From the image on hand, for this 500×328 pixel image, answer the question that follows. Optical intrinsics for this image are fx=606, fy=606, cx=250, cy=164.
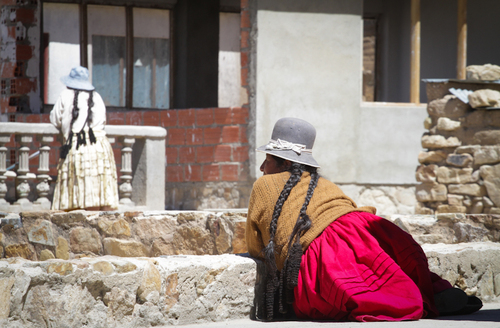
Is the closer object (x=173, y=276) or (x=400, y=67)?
(x=173, y=276)

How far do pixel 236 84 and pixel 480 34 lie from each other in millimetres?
3931

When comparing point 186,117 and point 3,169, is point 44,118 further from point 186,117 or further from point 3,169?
point 3,169

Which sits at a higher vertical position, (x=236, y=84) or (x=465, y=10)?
(x=465, y=10)

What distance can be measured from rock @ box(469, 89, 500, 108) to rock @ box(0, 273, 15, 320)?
16.7 feet

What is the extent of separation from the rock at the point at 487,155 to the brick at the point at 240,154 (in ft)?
9.49

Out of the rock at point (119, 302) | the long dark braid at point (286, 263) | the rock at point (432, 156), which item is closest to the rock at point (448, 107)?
the rock at point (432, 156)

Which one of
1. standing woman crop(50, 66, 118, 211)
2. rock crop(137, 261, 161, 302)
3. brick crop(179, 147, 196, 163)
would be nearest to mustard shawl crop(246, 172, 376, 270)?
rock crop(137, 261, 161, 302)

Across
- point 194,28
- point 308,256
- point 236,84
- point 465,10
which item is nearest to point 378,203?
point 465,10

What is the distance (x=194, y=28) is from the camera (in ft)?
32.4

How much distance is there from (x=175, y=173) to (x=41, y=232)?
12.8ft

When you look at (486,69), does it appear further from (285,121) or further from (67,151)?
(67,151)

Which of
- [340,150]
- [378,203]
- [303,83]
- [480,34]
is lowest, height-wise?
[378,203]

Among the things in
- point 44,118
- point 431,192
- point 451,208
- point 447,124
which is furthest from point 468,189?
point 44,118

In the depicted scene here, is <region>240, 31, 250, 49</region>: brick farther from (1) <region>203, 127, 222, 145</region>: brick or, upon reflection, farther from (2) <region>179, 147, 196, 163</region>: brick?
(2) <region>179, 147, 196, 163</region>: brick
